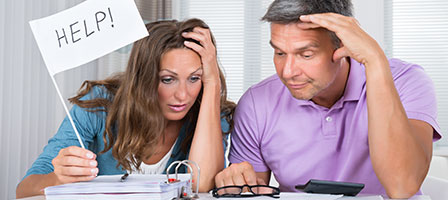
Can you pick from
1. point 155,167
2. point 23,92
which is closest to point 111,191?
point 155,167

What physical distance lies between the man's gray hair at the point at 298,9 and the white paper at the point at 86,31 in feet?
1.43

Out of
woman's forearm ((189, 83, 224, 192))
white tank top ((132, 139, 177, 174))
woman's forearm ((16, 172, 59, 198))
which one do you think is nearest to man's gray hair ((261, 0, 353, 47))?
woman's forearm ((189, 83, 224, 192))

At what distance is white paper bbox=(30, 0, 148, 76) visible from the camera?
1125mm

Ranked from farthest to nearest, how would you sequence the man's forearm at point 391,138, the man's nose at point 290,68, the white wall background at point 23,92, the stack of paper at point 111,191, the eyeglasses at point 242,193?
the white wall background at point 23,92, the man's nose at point 290,68, the man's forearm at point 391,138, the eyeglasses at point 242,193, the stack of paper at point 111,191

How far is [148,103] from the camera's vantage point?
153 centimetres

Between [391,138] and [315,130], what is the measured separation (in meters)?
0.32

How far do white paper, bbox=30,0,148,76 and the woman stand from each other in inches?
14.6

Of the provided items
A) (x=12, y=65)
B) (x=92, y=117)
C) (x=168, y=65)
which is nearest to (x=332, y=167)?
(x=168, y=65)

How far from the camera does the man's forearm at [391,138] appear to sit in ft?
3.90

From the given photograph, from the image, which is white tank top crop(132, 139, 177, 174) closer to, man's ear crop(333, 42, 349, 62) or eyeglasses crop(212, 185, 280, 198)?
eyeglasses crop(212, 185, 280, 198)

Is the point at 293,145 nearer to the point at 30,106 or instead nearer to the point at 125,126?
the point at 125,126

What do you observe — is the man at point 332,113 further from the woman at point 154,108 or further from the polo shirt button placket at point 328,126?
the woman at point 154,108

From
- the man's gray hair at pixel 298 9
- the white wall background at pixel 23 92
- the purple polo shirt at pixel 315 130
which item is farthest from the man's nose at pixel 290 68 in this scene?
the white wall background at pixel 23 92

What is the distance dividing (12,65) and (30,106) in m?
0.24
